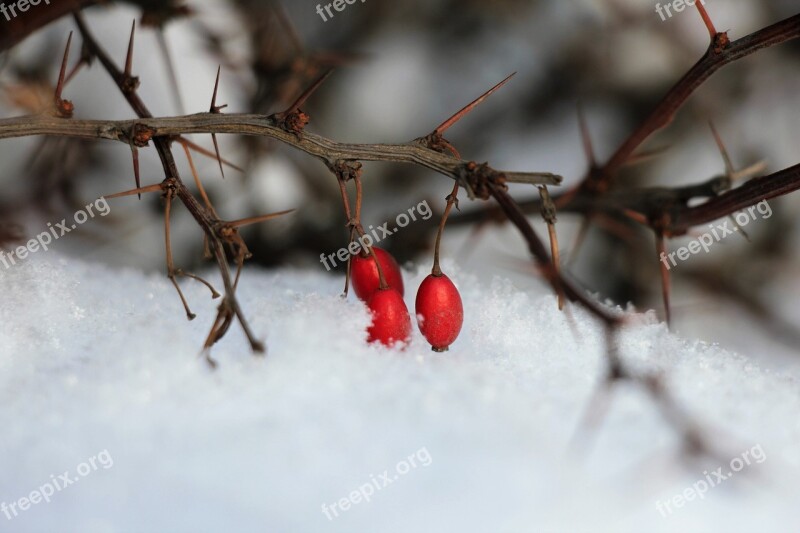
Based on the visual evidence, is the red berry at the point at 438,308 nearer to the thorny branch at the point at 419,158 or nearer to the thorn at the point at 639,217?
the thorny branch at the point at 419,158

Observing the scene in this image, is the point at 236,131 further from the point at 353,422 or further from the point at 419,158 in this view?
the point at 353,422

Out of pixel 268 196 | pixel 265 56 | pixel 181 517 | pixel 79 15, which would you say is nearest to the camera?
pixel 181 517

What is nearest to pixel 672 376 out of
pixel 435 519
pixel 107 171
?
pixel 435 519

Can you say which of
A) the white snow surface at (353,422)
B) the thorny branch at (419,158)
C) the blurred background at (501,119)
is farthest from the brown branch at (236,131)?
the blurred background at (501,119)

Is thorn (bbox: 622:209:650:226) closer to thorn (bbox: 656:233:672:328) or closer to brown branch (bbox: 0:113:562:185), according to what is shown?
thorn (bbox: 656:233:672:328)

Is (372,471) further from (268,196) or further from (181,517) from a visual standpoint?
(268,196)
